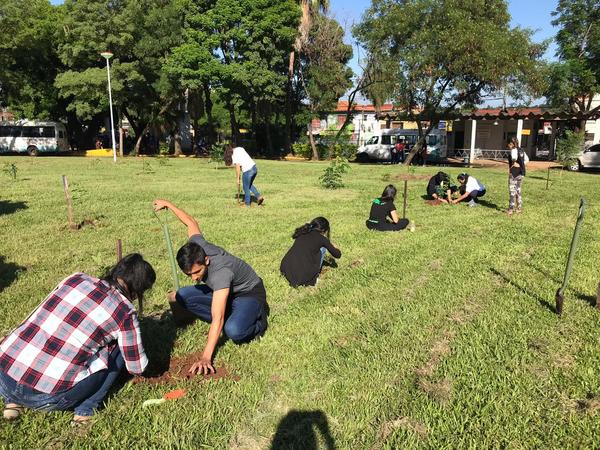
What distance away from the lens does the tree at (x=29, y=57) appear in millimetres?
Answer: 28344

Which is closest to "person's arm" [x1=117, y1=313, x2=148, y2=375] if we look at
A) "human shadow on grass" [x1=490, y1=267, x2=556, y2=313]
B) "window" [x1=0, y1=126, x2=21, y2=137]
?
"human shadow on grass" [x1=490, y1=267, x2=556, y2=313]

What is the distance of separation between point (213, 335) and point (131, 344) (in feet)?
2.20

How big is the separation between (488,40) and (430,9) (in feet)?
10.7

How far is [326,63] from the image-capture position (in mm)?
28156

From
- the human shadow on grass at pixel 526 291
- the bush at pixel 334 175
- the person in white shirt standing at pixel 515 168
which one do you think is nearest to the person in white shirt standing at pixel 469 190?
the person in white shirt standing at pixel 515 168

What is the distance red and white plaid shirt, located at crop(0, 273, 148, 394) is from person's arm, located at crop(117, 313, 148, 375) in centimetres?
3

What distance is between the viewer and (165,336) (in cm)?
392

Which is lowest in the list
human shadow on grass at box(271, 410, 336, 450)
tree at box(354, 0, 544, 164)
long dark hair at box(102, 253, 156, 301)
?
human shadow on grass at box(271, 410, 336, 450)

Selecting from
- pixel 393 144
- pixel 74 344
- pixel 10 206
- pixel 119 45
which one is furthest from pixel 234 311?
pixel 119 45

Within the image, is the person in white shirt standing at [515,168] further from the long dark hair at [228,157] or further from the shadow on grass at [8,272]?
the shadow on grass at [8,272]

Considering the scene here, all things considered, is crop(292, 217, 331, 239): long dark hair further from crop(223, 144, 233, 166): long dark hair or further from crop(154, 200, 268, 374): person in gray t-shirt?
crop(223, 144, 233, 166): long dark hair

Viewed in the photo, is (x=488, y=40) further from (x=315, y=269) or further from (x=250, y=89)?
(x=315, y=269)

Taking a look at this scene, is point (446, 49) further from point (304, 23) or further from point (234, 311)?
point (234, 311)

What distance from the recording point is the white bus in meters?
32.7
